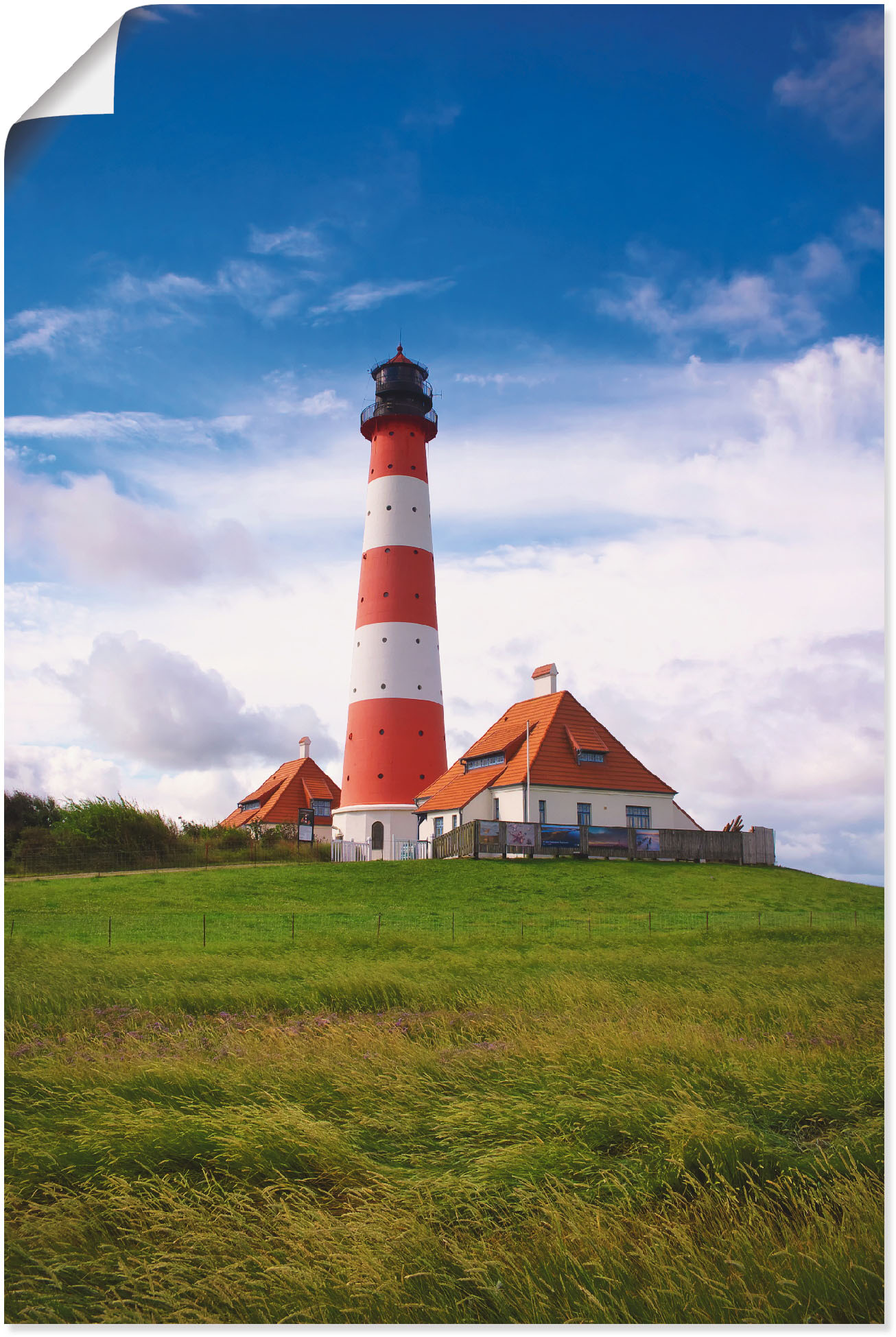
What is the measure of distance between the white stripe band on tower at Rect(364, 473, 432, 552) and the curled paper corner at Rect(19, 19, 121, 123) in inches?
A: 1295

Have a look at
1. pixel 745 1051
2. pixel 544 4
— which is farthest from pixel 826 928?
pixel 544 4

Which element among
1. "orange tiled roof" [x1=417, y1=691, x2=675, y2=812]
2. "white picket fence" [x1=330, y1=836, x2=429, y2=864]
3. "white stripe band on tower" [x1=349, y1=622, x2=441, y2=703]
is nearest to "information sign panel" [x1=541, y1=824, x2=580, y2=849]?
"orange tiled roof" [x1=417, y1=691, x2=675, y2=812]

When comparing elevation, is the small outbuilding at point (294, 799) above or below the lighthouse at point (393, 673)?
below

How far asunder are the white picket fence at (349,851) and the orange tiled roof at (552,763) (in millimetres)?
2828

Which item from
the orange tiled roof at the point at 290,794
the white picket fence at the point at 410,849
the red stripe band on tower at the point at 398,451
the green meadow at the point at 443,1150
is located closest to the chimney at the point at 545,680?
the white picket fence at the point at 410,849

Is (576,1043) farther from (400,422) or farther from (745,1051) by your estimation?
(400,422)

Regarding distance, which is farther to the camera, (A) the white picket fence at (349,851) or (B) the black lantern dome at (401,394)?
(B) the black lantern dome at (401,394)

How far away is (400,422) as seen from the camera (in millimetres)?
39906

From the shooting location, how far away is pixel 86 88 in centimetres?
495

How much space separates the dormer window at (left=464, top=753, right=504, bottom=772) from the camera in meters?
38.8

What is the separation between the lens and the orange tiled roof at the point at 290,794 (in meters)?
47.8

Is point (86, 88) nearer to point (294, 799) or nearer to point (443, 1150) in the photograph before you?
point (443, 1150)

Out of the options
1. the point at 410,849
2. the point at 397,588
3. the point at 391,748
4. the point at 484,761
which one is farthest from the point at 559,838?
the point at 397,588

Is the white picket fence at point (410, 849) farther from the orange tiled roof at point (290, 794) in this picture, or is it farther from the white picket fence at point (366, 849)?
the orange tiled roof at point (290, 794)
